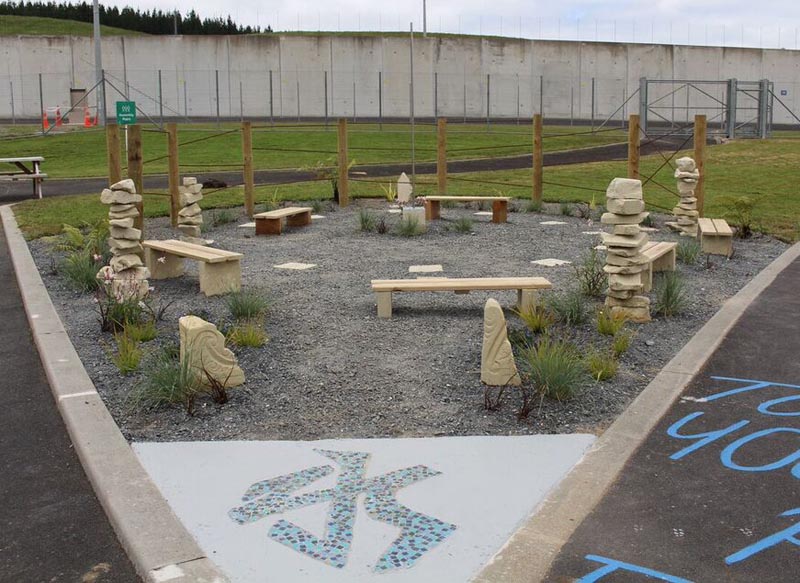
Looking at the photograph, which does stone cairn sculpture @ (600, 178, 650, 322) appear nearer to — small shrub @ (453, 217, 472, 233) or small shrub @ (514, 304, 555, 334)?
small shrub @ (514, 304, 555, 334)

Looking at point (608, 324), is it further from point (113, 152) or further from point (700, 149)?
point (700, 149)

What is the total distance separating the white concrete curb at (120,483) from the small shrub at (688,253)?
7.05 meters

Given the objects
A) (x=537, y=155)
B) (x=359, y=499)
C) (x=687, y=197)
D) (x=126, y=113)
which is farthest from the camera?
(x=537, y=155)

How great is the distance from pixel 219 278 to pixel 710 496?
5784 mm

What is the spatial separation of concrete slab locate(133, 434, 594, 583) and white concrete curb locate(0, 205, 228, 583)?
9cm

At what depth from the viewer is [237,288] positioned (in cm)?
921

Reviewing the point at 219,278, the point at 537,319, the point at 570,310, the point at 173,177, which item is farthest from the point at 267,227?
the point at 537,319

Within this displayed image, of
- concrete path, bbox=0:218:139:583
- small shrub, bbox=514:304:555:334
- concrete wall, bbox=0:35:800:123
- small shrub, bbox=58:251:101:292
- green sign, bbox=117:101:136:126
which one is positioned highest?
concrete wall, bbox=0:35:800:123

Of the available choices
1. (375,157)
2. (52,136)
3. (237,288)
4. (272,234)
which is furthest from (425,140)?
(237,288)

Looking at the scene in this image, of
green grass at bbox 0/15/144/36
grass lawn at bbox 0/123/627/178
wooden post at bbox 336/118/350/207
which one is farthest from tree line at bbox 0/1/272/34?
wooden post at bbox 336/118/350/207

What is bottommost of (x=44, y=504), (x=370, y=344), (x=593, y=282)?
(x=44, y=504)

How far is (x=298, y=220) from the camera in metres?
14.5

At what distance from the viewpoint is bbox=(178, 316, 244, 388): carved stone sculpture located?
19.7 feet

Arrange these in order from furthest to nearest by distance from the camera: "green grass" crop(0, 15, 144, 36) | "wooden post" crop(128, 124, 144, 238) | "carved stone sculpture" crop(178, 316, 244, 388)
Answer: "green grass" crop(0, 15, 144, 36) → "wooden post" crop(128, 124, 144, 238) → "carved stone sculpture" crop(178, 316, 244, 388)
